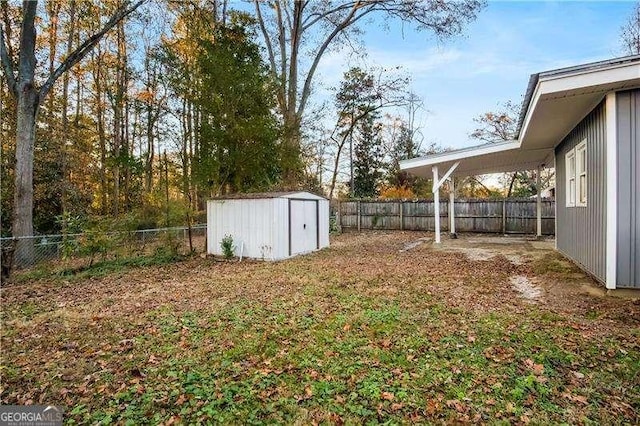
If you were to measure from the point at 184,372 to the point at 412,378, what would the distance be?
6.30 feet

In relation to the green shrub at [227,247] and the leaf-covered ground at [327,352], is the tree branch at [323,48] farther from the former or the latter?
the leaf-covered ground at [327,352]

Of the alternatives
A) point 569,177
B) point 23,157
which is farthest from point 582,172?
point 23,157

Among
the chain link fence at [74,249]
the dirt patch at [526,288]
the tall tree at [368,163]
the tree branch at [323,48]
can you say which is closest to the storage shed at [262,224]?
the chain link fence at [74,249]

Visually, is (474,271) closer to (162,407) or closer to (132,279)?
(162,407)

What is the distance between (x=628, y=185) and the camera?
4723 mm

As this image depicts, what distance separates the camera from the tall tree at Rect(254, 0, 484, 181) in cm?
1406

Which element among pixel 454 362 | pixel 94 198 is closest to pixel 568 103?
pixel 454 362

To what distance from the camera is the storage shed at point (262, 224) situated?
8961 mm

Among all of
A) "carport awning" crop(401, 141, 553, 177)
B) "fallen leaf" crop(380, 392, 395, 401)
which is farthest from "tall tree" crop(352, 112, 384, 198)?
"fallen leaf" crop(380, 392, 395, 401)

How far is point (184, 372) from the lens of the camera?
302 centimetres

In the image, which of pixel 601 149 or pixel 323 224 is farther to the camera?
pixel 323 224

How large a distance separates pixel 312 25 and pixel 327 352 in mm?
15940

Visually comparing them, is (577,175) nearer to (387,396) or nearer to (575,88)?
(575,88)

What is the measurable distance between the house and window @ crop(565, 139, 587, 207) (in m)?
0.02
